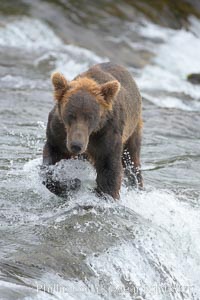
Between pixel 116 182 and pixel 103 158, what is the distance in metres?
0.29

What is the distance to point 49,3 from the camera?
1889 cm

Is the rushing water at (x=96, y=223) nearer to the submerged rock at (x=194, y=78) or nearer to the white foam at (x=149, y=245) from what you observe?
the white foam at (x=149, y=245)

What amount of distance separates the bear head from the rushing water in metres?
0.73

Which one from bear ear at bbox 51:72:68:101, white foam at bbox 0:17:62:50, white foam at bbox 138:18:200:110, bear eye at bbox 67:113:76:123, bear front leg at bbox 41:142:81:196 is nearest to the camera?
bear eye at bbox 67:113:76:123

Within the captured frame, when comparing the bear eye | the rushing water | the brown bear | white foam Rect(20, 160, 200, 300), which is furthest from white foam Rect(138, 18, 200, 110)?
the bear eye

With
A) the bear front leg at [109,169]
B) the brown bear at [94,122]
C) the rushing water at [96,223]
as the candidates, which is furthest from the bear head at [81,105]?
the rushing water at [96,223]

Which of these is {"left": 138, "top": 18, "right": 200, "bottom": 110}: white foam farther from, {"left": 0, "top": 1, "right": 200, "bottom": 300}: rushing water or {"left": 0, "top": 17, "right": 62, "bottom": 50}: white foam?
{"left": 0, "top": 17, "right": 62, "bottom": 50}: white foam

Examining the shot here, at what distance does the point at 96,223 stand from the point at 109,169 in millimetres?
623

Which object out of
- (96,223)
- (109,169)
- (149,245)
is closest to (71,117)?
(109,169)

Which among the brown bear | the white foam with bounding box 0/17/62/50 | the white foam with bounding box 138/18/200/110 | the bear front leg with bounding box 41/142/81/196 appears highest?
the brown bear

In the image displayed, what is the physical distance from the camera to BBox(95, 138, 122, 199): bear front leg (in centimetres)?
685

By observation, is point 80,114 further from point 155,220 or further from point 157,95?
point 157,95

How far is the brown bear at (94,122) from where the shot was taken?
630 centimetres

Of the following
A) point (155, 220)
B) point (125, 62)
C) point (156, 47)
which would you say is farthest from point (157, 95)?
point (155, 220)
